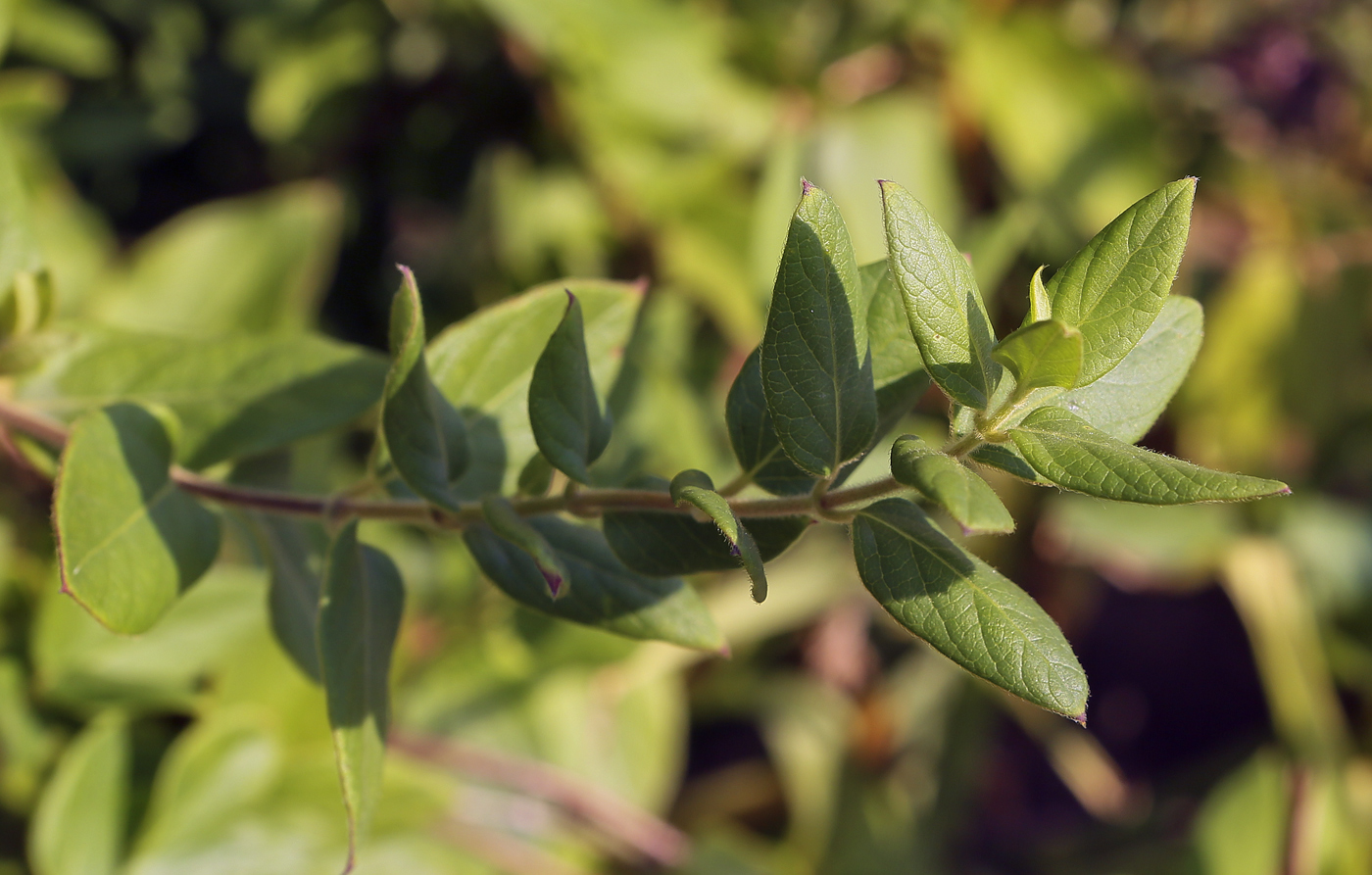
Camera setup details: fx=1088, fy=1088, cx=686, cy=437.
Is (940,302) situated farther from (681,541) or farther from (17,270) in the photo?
(17,270)

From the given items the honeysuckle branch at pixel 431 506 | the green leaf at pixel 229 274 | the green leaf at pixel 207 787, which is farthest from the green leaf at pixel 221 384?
the green leaf at pixel 229 274

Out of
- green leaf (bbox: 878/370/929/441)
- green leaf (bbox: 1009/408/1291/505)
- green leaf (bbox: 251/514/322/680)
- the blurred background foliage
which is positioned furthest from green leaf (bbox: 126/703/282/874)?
green leaf (bbox: 1009/408/1291/505)

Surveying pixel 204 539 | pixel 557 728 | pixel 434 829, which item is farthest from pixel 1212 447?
pixel 204 539

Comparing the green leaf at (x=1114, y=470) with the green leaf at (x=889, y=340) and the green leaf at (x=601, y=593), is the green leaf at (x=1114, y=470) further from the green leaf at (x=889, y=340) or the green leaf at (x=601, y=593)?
the green leaf at (x=601, y=593)

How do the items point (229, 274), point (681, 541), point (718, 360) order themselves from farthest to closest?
point (718, 360), point (229, 274), point (681, 541)

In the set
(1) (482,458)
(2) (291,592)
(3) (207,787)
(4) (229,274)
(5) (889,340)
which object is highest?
(5) (889,340)

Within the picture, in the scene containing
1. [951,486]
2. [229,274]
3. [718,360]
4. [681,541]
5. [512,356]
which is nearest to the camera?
[951,486]

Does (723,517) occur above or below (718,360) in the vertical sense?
above

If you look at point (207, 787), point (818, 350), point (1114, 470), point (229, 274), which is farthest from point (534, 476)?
point (229, 274)
